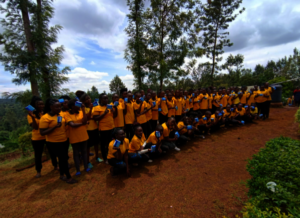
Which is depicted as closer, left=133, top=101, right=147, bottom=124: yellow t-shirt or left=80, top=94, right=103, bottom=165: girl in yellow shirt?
left=80, top=94, right=103, bottom=165: girl in yellow shirt

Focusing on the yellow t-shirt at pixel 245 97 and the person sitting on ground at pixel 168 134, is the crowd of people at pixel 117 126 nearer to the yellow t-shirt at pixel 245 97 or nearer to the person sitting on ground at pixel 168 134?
the person sitting on ground at pixel 168 134

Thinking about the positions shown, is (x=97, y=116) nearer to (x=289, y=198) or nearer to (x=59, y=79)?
(x=289, y=198)

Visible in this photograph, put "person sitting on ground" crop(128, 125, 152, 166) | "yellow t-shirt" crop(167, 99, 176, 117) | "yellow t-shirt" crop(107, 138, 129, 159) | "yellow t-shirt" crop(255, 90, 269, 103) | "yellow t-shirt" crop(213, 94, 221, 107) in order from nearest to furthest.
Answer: "yellow t-shirt" crop(107, 138, 129, 159)
"person sitting on ground" crop(128, 125, 152, 166)
"yellow t-shirt" crop(167, 99, 176, 117)
"yellow t-shirt" crop(213, 94, 221, 107)
"yellow t-shirt" crop(255, 90, 269, 103)

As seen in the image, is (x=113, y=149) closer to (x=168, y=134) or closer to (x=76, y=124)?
(x=76, y=124)

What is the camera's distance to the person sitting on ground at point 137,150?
3899 mm

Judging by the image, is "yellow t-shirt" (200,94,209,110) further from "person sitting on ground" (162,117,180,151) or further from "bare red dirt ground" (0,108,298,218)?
"person sitting on ground" (162,117,180,151)

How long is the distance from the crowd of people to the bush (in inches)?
92.8

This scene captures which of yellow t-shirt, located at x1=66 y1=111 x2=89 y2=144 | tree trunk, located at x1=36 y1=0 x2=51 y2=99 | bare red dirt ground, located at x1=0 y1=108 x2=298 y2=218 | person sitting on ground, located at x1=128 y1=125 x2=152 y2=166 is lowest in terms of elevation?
bare red dirt ground, located at x1=0 y1=108 x2=298 y2=218

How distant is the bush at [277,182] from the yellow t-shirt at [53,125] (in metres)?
3.60

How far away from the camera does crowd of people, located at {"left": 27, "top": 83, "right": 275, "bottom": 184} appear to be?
11.1ft

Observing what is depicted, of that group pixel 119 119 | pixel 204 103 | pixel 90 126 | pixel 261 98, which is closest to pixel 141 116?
pixel 119 119

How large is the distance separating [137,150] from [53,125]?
2.07 metres

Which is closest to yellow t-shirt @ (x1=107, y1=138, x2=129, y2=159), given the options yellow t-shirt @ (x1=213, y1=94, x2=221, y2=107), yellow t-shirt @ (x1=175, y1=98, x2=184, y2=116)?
yellow t-shirt @ (x1=175, y1=98, x2=184, y2=116)

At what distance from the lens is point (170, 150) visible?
5.01m
